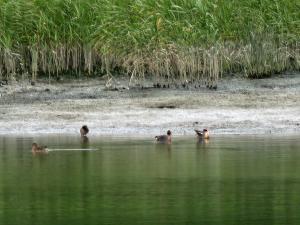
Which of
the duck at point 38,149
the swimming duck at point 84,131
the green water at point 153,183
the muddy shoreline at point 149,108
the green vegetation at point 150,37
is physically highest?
the green vegetation at point 150,37

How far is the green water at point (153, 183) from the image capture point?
9211 mm

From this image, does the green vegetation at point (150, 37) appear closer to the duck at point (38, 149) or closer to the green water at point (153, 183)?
the green water at point (153, 183)

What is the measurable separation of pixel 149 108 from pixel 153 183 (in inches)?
333

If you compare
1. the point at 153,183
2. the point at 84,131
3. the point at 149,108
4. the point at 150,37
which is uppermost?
the point at 150,37

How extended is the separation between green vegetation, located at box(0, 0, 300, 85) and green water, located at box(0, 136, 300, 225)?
18.4 ft

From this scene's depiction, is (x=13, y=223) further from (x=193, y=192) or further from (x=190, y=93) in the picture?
(x=190, y=93)

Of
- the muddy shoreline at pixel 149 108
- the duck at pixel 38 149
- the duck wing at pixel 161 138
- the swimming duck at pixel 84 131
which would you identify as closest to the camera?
the duck at pixel 38 149

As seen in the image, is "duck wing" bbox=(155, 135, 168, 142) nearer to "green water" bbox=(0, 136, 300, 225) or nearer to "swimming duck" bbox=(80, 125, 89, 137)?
"green water" bbox=(0, 136, 300, 225)

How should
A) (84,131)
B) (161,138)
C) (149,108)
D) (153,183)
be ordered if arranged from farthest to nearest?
(149,108), (84,131), (161,138), (153,183)

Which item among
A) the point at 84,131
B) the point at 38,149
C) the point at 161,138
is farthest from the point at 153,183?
the point at 84,131

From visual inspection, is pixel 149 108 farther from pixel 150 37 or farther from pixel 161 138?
pixel 161 138

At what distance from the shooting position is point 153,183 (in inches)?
444

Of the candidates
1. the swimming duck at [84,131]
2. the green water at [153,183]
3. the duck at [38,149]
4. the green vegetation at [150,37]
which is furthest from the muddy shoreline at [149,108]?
the duck at [38,149]

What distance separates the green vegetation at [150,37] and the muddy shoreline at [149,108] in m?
0.38
